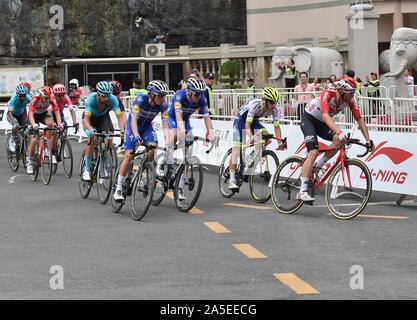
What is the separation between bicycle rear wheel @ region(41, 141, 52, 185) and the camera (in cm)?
1588

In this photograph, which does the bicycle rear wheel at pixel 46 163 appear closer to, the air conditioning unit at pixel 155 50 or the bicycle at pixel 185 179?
the bicycle at pixel 185 179

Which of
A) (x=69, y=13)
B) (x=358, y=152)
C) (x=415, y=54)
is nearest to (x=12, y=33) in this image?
(x=69, y=13)

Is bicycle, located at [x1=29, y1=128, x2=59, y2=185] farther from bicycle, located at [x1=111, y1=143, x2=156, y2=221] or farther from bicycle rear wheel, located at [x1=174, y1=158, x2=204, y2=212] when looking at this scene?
bicycle, located at [x1=111, y1=143, x2=156, y2=221]

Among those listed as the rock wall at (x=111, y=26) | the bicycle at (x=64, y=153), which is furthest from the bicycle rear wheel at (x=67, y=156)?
the rock wall at (x=111, y=26)

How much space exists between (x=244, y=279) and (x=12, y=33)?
56.0m

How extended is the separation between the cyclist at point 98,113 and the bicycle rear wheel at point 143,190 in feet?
5.18

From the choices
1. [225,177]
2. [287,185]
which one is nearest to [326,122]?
[287,185]

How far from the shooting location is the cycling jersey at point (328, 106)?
1126cm

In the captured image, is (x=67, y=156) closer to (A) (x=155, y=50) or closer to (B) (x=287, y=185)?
(B) (x=287, y=185)

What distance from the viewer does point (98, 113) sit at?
13.9 m

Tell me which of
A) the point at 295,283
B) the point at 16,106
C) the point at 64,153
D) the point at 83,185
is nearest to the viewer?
the point at 295,283

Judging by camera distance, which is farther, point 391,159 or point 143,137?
point 391,159

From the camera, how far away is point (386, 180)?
12.9m

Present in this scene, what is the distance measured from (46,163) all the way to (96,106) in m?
2.83
